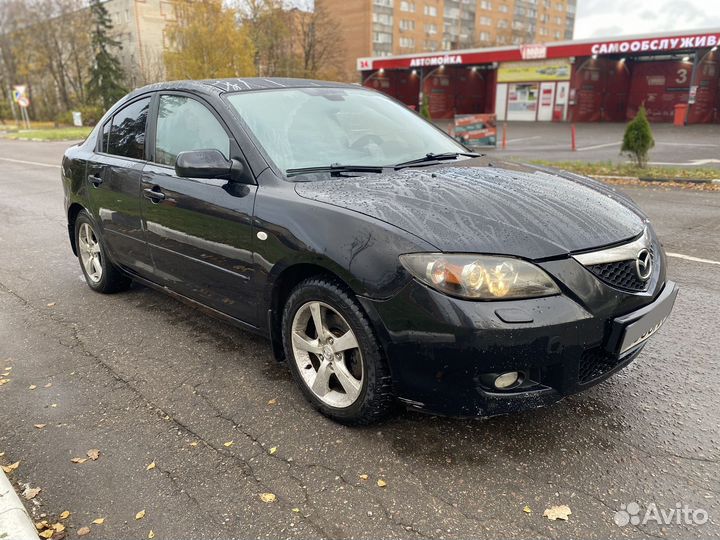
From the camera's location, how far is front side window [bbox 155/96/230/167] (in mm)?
3406

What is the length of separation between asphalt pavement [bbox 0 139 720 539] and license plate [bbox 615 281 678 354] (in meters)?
0.51

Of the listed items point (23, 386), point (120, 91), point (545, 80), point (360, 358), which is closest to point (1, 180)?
point (23, 386)

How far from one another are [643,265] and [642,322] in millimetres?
285

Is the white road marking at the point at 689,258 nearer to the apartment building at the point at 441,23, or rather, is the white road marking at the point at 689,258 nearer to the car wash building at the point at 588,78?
the car wash building at the point at 588,78

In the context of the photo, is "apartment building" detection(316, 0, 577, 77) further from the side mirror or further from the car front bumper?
the car front bumper

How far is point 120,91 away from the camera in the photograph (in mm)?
50375

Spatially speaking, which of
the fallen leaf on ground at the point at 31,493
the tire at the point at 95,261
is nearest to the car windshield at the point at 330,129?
the fallen leaf on ground at the point at 31,493

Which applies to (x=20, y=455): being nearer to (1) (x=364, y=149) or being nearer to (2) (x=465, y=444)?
(2) (x=465, y=444)

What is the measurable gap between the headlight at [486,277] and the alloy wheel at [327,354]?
552 mm

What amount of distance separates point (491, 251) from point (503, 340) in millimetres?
375

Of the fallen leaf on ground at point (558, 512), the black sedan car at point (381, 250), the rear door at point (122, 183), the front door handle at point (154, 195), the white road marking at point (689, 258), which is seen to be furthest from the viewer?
the white road marking at point (689, 258)

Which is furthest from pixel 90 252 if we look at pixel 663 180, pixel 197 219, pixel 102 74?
pixel 102 74

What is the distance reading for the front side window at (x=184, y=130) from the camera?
341 cm

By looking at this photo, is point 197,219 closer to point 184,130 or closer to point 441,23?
point 184,130
